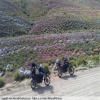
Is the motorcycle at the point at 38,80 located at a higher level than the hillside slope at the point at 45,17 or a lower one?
lower

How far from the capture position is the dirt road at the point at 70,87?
78.2 ft

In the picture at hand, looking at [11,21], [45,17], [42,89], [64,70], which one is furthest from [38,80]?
[45,17]

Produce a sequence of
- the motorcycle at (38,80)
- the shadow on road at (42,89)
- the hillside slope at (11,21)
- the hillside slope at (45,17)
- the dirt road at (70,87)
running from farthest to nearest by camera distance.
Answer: the hillside slope at (45,17), the hillside slope at (11,21), the motorcycle at (38,80), the shadow on road at (42,89), the dirt road at (70,87)

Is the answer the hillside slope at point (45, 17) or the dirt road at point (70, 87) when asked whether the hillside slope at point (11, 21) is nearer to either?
the hillside slope at point (45, 17)

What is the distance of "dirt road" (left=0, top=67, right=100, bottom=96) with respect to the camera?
23839 millimetres

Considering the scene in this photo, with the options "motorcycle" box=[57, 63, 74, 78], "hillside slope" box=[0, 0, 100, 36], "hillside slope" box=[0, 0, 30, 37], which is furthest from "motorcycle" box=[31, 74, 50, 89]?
"hillside slope" box=[0, 0, 100, 36]

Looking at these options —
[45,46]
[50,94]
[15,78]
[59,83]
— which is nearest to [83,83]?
[59,83]

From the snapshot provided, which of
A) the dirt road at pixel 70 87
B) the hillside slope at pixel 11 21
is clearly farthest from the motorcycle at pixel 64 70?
the hillside slope at pixel 11 21

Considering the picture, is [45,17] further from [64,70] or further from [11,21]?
[64,70]

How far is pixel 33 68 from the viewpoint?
2588 cm

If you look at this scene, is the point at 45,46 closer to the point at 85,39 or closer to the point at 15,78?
the point at 85,39

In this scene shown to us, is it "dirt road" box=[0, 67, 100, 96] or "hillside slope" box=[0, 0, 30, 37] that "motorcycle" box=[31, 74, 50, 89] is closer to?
"dirt road" box=[0, 67, 100, 96]

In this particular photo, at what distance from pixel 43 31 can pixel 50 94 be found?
127ft

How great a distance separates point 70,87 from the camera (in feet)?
83.1
